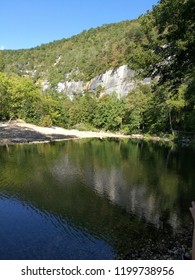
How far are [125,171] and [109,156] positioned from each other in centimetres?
1215

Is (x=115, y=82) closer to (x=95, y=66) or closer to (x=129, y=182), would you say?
(x=95, y=66)

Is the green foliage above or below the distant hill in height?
below

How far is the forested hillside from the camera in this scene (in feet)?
73.4

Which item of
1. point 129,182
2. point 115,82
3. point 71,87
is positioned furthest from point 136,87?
point 129,182

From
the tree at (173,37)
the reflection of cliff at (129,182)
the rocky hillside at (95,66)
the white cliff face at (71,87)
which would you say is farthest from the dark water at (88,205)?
the white cliff face at (71,87)

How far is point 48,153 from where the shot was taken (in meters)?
48.1

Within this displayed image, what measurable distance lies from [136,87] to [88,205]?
89001 millimetres

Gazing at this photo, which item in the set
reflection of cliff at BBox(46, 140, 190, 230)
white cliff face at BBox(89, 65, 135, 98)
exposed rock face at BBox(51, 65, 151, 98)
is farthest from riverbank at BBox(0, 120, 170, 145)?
white cliff face at BBox(89, 65, 135, 98)

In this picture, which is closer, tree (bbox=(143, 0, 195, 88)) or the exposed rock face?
tree (bbox=(143, 0, 195, 88))

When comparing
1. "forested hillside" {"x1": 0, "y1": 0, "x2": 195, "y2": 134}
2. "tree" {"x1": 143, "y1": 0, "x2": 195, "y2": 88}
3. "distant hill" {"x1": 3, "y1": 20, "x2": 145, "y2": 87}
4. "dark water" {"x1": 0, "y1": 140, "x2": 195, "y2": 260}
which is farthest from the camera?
"distant hill" {"x1": 3, "y1": 20, "x2": 145, "y2": 87}

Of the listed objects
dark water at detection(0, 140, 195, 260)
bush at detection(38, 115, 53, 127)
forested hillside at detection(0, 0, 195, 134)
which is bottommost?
dark water at detection(0, 140, 195, 260)

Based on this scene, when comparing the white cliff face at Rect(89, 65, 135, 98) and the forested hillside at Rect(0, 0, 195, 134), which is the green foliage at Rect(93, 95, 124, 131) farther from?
the white cliff face at Rect(89, 65, 135, 98)

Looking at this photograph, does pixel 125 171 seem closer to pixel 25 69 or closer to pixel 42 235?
pixel 42 235

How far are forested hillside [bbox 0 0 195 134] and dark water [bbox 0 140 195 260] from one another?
9944 millimetres
